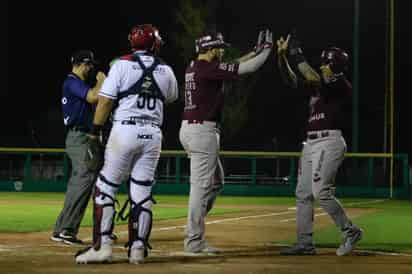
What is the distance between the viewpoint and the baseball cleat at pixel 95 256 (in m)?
7.12

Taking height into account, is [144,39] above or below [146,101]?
above

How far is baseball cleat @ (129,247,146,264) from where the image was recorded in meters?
7.15

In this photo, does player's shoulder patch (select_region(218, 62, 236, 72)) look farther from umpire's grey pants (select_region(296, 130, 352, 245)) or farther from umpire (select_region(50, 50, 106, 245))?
umpire (select_region(50, 50, 106, 245))

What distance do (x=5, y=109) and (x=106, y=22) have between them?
6623mm

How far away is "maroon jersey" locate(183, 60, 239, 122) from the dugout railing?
49.2 feet

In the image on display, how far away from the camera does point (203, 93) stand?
8.19 m

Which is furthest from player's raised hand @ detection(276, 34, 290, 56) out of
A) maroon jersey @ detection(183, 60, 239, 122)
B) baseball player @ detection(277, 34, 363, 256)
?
maroon jersey @ detection(183, 60, 239, 122)

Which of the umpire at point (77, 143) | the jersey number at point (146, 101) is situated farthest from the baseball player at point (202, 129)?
the umpire at point (77, 143)

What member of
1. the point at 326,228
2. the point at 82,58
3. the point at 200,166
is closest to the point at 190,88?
the point at 200,166

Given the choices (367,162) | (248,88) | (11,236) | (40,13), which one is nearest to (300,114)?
(248,88)

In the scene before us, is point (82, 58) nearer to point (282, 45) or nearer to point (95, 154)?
point (95, 154)

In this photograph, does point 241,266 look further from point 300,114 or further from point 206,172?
point 300,114

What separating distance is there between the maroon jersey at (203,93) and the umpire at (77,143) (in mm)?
1269

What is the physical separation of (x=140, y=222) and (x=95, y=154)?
1094mm
